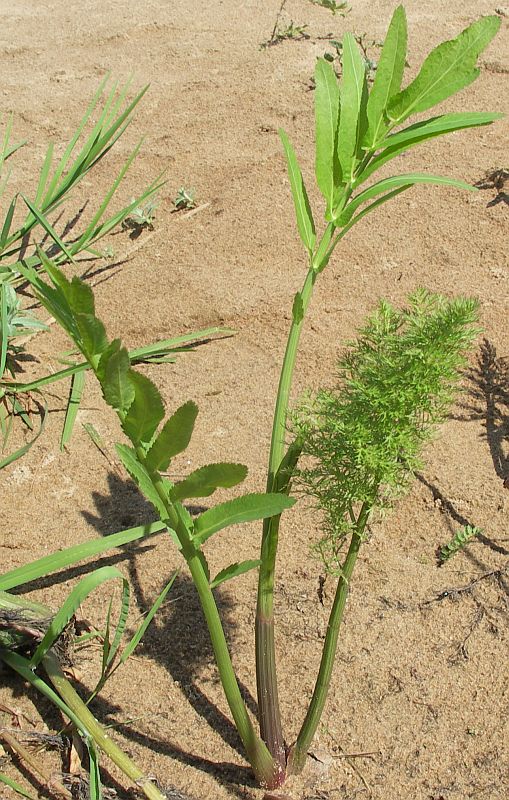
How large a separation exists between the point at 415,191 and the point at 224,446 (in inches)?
47.0

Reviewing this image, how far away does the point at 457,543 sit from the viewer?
67.4 inches

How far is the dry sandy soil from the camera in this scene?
149 centimetres

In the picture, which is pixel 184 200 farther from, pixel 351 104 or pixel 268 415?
pixel 351 104

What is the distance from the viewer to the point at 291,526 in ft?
5.97

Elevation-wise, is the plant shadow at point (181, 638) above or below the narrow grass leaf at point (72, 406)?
below

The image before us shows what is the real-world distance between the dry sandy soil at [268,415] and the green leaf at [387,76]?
0.90 meters

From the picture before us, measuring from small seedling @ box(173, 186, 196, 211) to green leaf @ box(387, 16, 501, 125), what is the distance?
162 cm

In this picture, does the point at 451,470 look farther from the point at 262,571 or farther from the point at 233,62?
the point at 233,62

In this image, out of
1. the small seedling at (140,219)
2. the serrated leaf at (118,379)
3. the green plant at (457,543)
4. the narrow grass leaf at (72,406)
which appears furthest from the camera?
the small seedling at (140,219)

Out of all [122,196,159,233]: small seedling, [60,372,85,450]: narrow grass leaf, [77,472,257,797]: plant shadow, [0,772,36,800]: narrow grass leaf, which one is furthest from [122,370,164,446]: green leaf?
[122,196,159,233]: small seedling

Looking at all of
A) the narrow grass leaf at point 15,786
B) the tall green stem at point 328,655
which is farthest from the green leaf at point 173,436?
the narrow grass leaf at point 15,786

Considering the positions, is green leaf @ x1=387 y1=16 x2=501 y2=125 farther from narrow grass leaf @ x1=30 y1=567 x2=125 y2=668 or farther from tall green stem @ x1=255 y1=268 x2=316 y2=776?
narrow grass leaf @ x1=30 y1=567 x2=125 y2=668

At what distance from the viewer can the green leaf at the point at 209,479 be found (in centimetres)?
96

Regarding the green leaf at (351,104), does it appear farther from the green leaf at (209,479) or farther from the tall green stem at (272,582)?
the green leaf at (209,479)
